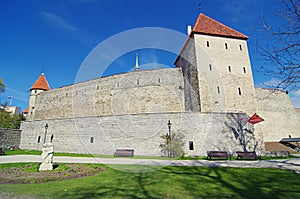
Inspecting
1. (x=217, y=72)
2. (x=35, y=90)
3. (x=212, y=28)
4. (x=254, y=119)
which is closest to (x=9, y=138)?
(x=35, y=90)

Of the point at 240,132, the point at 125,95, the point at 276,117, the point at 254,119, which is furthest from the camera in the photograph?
the point at 276,117

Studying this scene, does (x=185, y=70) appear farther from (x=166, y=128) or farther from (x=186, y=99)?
(x=166, y=128)

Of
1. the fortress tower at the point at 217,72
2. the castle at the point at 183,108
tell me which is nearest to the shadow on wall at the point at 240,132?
the castle at the point at 183,108

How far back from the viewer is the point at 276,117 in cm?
2122

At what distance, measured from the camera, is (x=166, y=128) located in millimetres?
12344

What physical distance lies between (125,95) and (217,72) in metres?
10.7

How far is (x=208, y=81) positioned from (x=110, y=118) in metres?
9.81

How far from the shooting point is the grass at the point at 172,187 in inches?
146

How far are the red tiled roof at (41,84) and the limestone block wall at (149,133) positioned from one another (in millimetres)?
19396

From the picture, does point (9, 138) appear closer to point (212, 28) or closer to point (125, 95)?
point (125, 95)

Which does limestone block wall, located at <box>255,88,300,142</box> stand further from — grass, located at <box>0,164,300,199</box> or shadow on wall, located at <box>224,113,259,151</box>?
grass, located at <box>0,164,300,199</box>

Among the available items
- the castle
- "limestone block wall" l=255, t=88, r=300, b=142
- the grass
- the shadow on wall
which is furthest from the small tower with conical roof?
"limestone block wall" l=255, t=88, r=300, b=142

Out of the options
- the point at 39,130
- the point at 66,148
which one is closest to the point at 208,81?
the point at 66,148

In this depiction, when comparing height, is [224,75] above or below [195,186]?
above
